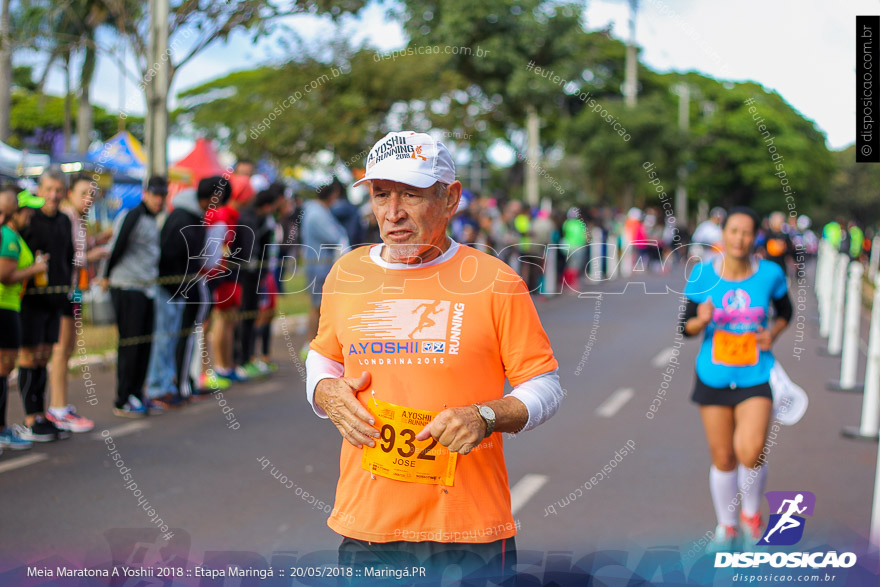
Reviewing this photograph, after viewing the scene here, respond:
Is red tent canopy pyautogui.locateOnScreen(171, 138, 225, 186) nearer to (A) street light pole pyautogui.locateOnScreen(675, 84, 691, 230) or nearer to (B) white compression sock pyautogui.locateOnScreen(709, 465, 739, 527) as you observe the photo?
(A) street light pole pyautogui.locateOnScreen(675, 84, 691, 230)

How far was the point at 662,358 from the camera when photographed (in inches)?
464

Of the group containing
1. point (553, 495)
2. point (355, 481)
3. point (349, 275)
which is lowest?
point (553, 495)

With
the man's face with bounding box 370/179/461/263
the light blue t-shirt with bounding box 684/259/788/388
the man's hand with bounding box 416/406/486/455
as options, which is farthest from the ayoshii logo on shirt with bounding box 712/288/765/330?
the man's hand with bounding box 416/406/486/455

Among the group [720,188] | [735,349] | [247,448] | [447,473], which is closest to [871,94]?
[735,349]

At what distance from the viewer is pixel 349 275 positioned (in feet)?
8.41

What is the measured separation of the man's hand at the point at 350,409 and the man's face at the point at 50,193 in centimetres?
492

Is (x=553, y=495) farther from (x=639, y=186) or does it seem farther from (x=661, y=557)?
(x=639, y=186)

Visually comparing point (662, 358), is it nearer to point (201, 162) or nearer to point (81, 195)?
point (81, 195)

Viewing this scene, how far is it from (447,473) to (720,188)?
146ft

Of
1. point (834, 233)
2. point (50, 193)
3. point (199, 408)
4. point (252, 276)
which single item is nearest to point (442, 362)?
point (50, 193)

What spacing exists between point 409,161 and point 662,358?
387 inches

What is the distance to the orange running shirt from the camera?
→ 240 cm

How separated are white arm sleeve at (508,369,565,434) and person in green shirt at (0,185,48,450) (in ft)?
16.3
